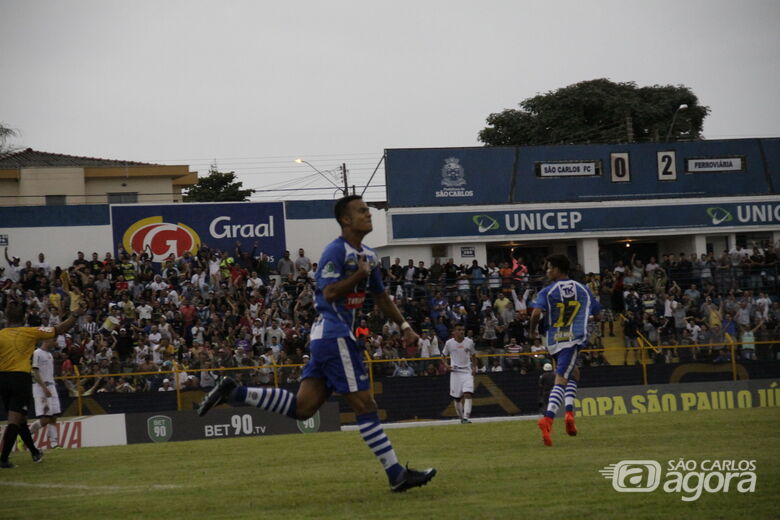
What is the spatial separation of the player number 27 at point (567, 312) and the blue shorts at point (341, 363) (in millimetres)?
5132

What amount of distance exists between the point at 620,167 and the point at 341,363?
3201 centimetres

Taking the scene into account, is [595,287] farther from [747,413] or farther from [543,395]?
[747,413]

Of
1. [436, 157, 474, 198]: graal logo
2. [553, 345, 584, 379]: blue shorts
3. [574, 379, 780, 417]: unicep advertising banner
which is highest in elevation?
[436, 157, 474, 198]: graal logo

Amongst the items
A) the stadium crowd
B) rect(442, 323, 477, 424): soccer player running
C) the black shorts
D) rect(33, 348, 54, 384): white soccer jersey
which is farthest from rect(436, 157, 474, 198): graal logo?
the black shorts

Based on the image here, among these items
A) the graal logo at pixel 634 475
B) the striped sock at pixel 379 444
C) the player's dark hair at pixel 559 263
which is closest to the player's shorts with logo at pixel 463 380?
the player's dark hair at pixel 559 263

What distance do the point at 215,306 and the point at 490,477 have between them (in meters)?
21.2

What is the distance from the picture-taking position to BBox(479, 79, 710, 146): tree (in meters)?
63.1

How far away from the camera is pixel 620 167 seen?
1500 inches

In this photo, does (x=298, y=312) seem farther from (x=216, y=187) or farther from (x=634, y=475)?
(x=216, y=187)

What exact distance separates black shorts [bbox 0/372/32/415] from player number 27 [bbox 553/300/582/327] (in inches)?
272

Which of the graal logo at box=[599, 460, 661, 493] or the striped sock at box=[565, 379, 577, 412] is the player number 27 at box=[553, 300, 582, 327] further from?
the graal logo at box=[599, 460, 661, 493]

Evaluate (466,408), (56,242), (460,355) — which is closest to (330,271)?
(460,355)

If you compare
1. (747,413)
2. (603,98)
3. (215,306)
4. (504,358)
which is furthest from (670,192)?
(603,98)

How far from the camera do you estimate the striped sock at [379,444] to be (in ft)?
25.5
